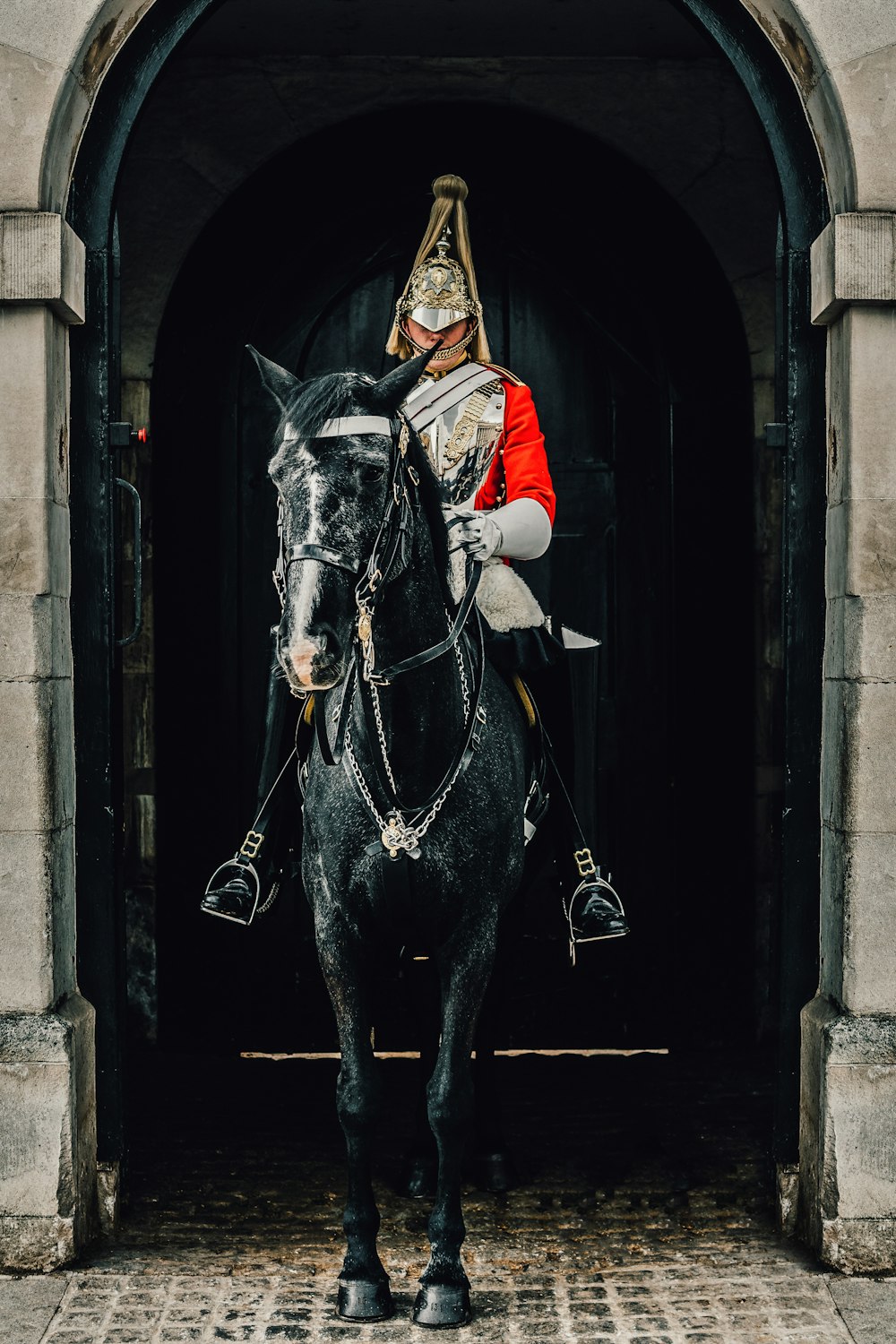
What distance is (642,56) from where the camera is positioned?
7113 millimetres

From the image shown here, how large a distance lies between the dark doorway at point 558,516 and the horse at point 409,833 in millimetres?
2680

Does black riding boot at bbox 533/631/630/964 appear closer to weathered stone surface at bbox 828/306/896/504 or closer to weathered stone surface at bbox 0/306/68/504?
weathered stone surface at bbox 828/306/896/504

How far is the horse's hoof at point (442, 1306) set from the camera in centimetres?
434

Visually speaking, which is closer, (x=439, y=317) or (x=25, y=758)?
(x=25, y=758)

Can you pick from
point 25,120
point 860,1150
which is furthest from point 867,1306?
point 25,120

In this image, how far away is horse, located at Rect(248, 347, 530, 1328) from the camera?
421 cm

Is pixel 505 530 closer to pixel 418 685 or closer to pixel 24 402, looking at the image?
pixel 418 685

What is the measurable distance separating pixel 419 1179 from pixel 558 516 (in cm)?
323

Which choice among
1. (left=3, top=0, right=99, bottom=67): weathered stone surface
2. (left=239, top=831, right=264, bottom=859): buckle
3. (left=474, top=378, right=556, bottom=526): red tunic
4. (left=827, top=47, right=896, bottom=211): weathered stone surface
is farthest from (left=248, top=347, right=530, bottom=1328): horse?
(left=827, top=47, right=896, bottom=211): weathered stone surface

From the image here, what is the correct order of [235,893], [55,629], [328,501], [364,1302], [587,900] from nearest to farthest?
[328,501], [364,1302], [55,629], [235,893], [587,900]

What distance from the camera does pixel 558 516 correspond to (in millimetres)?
7301

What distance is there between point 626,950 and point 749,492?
226 cm

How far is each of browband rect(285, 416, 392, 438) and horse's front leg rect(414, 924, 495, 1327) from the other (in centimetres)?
153

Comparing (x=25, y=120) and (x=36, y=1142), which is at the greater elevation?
(x=25, y=120)
